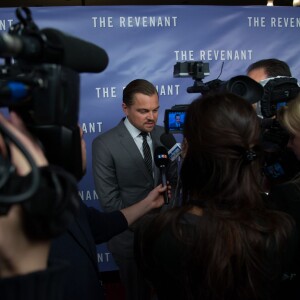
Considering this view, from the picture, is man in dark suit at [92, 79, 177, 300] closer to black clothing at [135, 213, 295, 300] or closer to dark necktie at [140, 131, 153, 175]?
dark necktie at [140, 131, 153, 175]

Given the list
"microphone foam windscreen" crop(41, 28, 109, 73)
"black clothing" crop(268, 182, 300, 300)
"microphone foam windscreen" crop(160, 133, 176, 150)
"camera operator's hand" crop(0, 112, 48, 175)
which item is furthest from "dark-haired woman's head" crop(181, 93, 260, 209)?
"microphone foam windscreen" crop(160, 133, 176, 150)

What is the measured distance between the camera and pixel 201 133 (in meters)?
0.93

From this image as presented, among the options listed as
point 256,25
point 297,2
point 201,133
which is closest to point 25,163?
point 201,133

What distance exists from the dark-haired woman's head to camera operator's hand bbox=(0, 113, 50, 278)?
540 mm

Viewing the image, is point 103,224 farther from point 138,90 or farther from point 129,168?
point 138,90

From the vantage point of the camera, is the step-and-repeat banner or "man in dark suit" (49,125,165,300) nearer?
"man in dark suit" (49,125,165,300)

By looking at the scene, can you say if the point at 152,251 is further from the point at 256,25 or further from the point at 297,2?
the point at 297,2

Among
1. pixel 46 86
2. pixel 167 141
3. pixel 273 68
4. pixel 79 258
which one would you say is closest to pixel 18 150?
pixel 46 86

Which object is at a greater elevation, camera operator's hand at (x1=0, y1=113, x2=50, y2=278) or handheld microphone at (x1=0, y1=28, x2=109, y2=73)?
handheld microphone at (x1=0, y1=28, x2=109, y2=73)

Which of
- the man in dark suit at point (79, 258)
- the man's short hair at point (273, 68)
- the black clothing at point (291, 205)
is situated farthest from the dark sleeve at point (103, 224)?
the man's short hair at point (273, 68)

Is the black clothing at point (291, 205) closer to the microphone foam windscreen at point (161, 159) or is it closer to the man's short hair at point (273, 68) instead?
the microphone foam windscreen at point (161, 159)

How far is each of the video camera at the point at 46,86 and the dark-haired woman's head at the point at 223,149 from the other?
44 centimetres

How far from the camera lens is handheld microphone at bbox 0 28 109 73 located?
18.6 inches

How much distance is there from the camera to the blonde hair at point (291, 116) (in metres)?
1.22
